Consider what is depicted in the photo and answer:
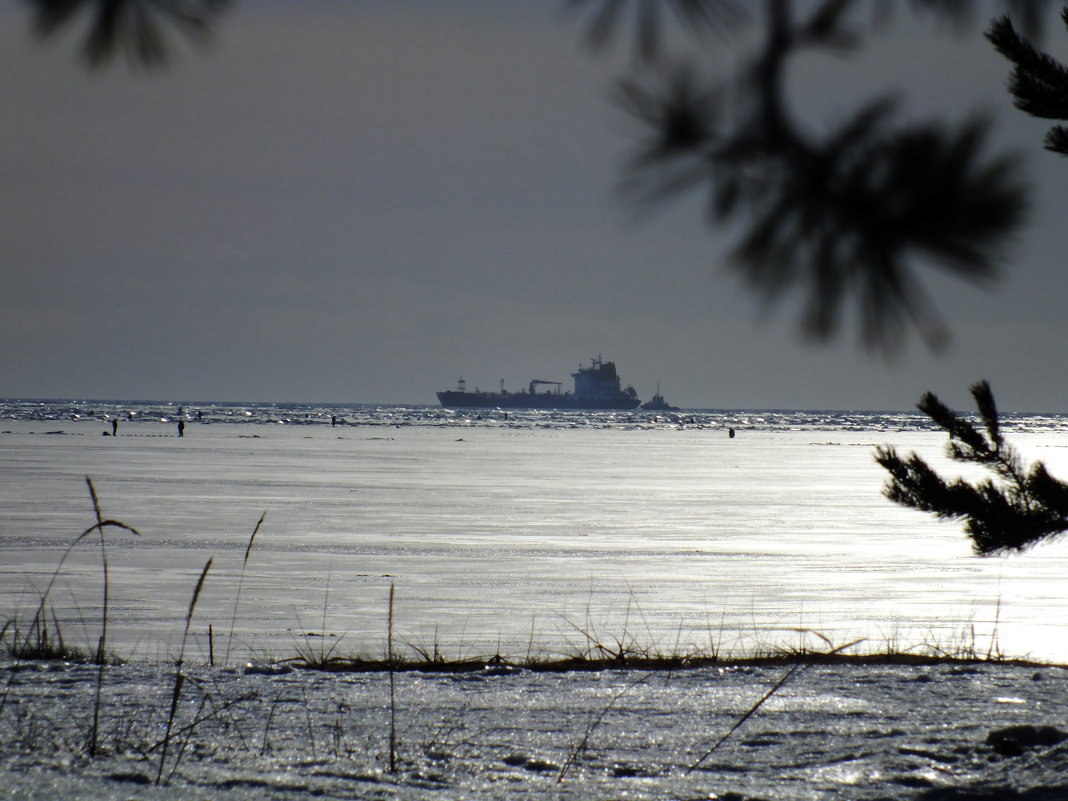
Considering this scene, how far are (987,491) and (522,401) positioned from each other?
17668 centimetres

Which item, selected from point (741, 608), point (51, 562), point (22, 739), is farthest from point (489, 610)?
point (22, 739)

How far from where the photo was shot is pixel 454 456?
36.2m

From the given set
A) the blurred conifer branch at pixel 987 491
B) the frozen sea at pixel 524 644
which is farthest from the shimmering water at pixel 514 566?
the blurred conifer branch at pixel 987 491

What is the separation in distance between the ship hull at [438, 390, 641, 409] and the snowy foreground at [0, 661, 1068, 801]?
545 ft

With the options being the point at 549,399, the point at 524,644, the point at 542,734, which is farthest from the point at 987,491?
the point at 549,399

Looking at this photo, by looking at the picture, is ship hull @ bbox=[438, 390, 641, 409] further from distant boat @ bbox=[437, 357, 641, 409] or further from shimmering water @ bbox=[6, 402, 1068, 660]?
shimmering water @ bbox=[6, 402, 1068, 660]

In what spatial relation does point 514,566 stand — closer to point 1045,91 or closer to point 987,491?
point 987,491

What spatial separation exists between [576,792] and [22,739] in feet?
5.54

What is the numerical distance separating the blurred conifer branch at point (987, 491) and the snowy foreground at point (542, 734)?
66cm

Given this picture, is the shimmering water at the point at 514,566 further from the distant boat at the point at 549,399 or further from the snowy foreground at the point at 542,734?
the distant boat at the point at 549,399

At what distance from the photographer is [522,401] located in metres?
181

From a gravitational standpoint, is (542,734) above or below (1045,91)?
below

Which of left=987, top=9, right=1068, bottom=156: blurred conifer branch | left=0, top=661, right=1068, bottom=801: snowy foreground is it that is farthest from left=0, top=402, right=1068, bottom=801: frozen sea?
left=987, top=9, right=1068, bottom=156: blurred conifer branch

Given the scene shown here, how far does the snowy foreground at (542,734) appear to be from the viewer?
3297 millimetres
